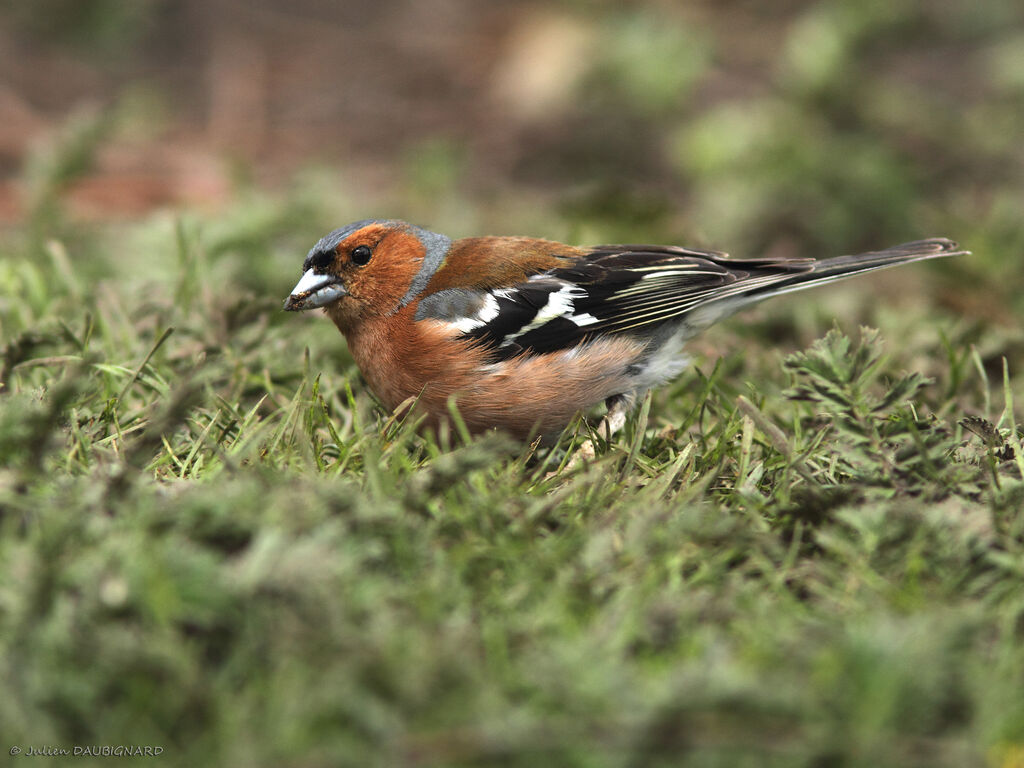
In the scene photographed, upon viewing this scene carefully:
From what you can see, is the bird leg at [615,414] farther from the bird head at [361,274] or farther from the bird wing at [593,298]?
the bird head at [361,274]

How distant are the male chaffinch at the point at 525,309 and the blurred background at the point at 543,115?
124 cm

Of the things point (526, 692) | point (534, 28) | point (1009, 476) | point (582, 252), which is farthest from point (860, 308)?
point (534, 28)

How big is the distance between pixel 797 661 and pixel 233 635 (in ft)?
4.00

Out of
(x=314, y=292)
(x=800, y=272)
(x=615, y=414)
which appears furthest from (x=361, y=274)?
(x=800, y=272)

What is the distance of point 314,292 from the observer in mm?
4008

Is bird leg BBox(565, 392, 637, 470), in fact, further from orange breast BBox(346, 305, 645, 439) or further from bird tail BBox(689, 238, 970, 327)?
bird tail BBox(689, 238, 970, 327)

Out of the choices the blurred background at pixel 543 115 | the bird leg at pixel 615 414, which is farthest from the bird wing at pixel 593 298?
the blurred background at pixel 543 115

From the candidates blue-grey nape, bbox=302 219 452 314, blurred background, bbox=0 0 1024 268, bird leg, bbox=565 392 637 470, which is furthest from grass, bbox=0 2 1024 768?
blurred background, bbox=0 0 1024 268

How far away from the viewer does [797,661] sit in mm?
2166

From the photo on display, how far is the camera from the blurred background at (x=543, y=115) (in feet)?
21.5

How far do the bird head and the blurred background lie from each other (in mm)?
1440

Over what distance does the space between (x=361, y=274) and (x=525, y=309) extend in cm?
69

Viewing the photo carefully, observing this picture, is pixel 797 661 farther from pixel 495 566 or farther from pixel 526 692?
pixel 495 566

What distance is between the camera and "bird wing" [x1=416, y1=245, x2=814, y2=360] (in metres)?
3.81
